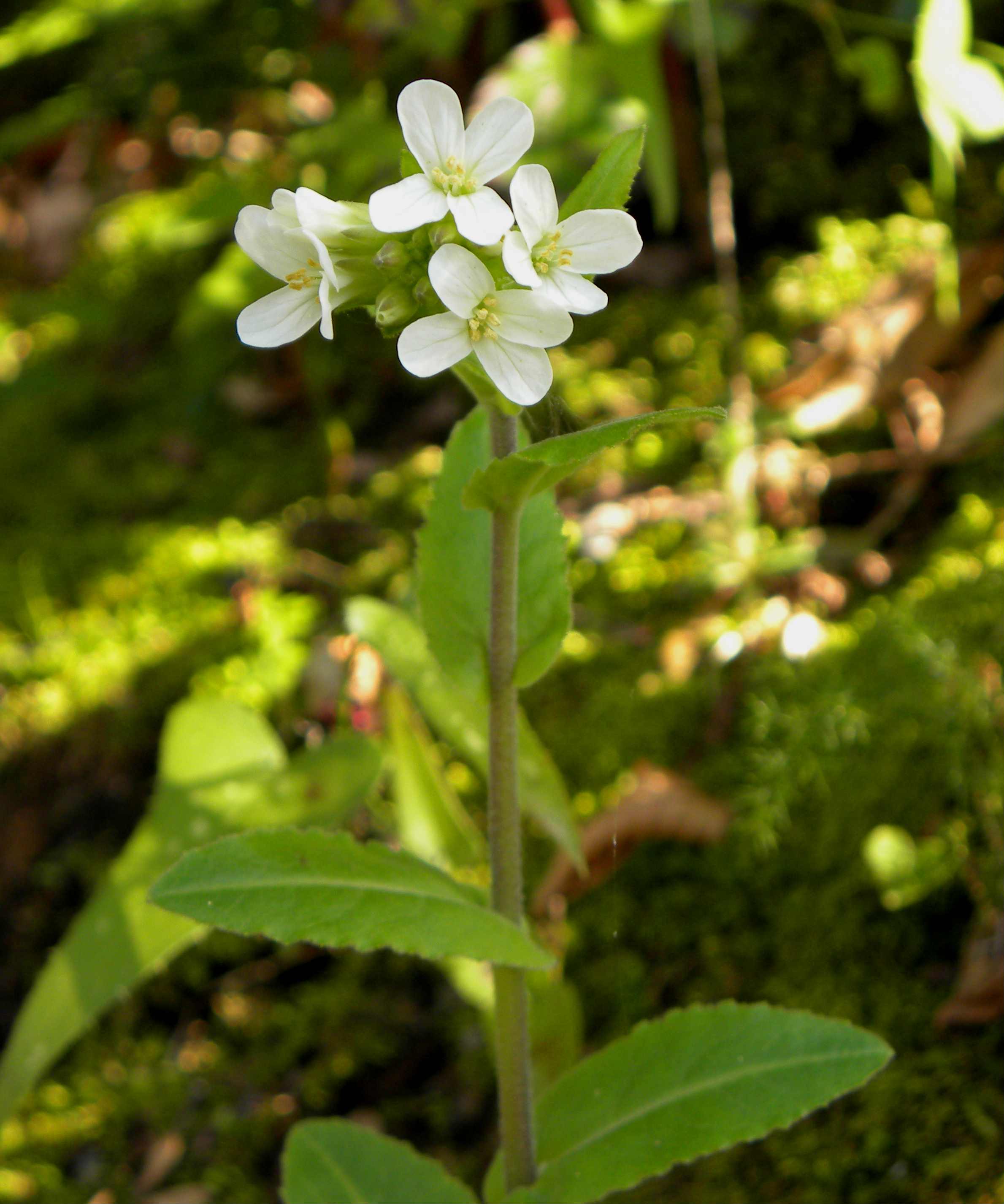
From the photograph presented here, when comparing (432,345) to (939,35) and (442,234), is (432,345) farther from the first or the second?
(939,35)

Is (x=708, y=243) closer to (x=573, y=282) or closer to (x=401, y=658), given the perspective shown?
(x=401, y=658)

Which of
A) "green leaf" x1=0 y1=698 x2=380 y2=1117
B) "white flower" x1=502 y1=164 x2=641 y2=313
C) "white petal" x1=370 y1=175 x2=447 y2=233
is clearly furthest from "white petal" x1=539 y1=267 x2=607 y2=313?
"green leaf" x1=0 y1=698 x2=380 y2=1117

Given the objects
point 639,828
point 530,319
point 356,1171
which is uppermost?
point 530,319

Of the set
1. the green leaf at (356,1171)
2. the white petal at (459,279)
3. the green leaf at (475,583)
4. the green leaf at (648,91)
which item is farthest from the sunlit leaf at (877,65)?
the green leaf at (356,1171)

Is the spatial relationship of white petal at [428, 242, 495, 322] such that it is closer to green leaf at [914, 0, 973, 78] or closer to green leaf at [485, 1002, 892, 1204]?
green leaf at [485, 1002, 892, 1204]

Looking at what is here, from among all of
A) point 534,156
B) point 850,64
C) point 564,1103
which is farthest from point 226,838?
point 850,64

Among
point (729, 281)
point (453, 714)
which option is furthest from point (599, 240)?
point (729, 281)
